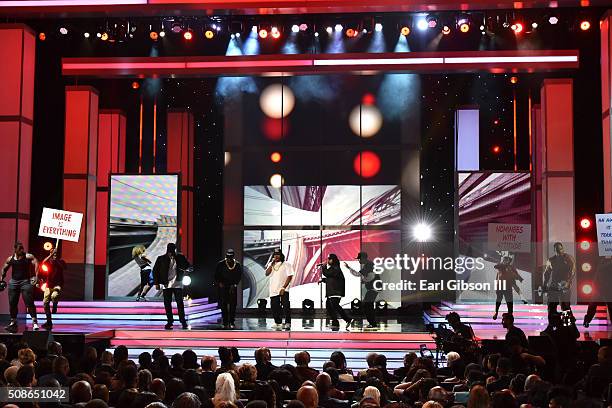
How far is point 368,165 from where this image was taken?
2217cm

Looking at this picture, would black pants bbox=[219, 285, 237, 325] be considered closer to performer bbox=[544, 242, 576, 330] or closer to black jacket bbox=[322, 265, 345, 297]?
black jacket bbox=[322, 265, 345, 297]

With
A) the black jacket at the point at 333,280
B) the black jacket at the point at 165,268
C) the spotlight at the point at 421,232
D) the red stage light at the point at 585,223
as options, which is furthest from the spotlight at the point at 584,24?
the black jacket at the point at 165,268

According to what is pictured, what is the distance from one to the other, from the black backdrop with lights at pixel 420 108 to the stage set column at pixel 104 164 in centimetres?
34

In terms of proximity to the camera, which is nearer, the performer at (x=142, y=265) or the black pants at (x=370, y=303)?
the black pants at (x=370, y=303)

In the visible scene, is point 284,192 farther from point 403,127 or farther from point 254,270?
point 403,127

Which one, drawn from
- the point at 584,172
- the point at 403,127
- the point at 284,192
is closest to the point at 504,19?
the point at 584,172

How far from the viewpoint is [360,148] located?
2217 cm

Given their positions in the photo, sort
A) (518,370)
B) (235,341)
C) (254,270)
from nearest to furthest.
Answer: (518,370) < (235,341) < (254,270)

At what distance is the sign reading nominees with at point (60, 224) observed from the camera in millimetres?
15906

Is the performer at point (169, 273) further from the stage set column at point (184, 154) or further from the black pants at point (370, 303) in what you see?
the stage set column at point (184, 154)

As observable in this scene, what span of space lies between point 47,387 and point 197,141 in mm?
16188

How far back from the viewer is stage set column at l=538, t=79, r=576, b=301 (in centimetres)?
1881

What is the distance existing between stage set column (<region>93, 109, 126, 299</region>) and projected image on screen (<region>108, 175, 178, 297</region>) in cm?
292

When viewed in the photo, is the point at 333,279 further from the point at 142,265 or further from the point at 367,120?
the point at 367,120
